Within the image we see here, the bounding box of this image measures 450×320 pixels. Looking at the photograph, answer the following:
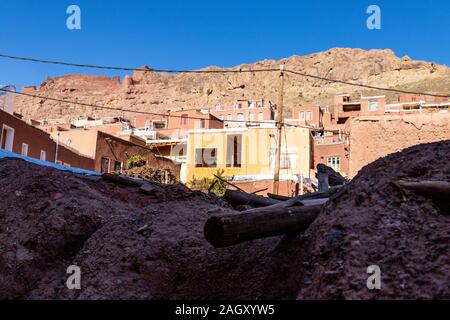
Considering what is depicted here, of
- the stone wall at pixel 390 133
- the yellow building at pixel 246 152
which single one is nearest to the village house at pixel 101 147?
the yellow building at pixel 246 152

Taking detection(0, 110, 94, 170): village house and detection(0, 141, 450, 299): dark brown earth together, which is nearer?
detection(0, 141, 450, 299): dark brown earth

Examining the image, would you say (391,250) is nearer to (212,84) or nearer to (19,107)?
(212,84)

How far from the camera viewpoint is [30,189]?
22.2 feet

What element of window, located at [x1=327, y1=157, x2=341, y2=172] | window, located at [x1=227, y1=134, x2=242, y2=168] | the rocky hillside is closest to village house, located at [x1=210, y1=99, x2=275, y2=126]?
window, located at [x1=327, y1=157, x2=341, y2=172]

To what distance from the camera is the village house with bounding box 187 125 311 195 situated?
31438 mm

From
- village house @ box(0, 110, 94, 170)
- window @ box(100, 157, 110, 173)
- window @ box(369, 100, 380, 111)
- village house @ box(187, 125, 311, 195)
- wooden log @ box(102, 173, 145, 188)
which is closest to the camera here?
wooden log @ box(102, 173, 145, 188)

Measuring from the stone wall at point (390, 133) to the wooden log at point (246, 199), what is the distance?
1442 cm

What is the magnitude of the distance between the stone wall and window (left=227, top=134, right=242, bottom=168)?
11.1 meters

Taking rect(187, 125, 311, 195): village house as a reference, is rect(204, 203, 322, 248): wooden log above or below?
below

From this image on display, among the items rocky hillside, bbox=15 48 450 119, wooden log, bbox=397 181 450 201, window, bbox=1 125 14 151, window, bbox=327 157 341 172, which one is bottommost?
wooden log, bbox=397 181 450 201

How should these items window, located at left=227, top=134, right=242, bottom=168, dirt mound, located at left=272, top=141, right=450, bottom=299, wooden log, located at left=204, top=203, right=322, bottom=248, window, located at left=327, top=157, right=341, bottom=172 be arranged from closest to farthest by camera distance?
dirt mound, located at left=272, top=141, right=450, bottom=299
wooden log, located at left=204, top=203, right=322, bottom=248
window, located at left=227, top=134, right=242, bottom=168
window, located at left=327, top=157, right=341, bottom=172

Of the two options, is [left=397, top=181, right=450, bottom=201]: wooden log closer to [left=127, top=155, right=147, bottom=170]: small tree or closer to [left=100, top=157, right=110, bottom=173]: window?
[left=100, top=157, right=110, bottom=173]: window

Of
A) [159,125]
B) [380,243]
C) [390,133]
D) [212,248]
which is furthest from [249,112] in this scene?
[380,243]

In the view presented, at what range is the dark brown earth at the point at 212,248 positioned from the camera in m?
3.09
